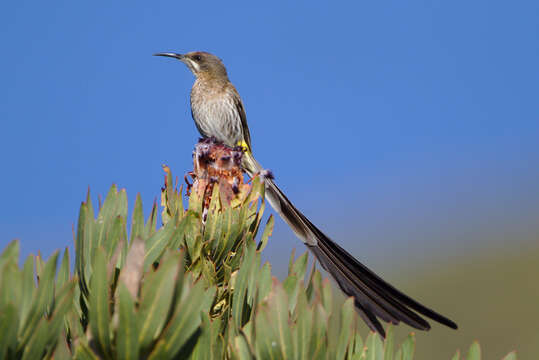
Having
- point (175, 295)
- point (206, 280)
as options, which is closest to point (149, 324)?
point (175, 295)

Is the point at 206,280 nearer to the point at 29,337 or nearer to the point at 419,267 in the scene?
the point at 29,337

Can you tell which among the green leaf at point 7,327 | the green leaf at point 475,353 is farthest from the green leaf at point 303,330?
the green leaf at point 7,327

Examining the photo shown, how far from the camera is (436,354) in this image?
1565cm

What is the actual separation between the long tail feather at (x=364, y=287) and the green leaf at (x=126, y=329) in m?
1.23

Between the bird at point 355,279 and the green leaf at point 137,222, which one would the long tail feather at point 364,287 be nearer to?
the bird at point 355,279

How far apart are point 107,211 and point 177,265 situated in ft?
2.48

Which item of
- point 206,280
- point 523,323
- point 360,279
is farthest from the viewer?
point 523,323

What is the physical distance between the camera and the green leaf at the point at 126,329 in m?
1.32

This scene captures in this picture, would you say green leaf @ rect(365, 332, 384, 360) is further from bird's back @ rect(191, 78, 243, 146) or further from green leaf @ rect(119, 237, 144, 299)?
bird's back @ rect(191, 78, 243, 146)

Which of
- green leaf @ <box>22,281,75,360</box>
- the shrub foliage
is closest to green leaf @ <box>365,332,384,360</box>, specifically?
the shrub foliage

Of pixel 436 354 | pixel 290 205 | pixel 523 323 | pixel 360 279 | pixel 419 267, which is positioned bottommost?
pixel 360 279

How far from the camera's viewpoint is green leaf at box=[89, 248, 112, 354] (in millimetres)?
1388

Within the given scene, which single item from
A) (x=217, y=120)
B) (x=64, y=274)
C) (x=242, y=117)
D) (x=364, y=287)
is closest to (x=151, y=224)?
A: (x=64, y=274)

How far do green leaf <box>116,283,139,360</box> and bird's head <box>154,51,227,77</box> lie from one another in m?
6.43
